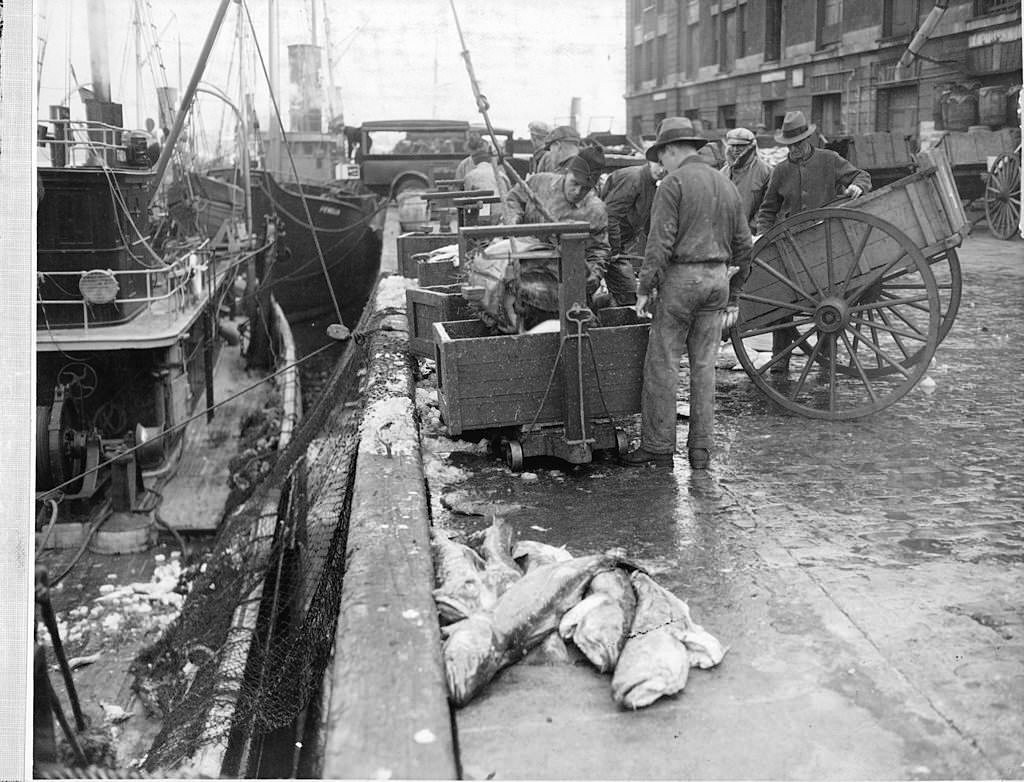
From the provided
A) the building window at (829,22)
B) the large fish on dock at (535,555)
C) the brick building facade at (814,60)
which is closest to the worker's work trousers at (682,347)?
the large fish on dock at (535,555)

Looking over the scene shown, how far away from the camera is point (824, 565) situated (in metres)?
4.00

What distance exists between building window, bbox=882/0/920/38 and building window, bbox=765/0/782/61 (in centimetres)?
232

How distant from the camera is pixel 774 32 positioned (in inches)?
741

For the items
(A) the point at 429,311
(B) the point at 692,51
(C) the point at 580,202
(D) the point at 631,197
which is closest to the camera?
(C) the point at 580,202

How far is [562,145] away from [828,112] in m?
15.5

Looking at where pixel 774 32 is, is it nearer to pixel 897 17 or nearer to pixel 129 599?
pixel 897 17

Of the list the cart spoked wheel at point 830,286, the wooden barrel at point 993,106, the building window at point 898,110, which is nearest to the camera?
the cart spoked wheel at point 830,286

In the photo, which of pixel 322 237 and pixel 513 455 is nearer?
pixel 513 455

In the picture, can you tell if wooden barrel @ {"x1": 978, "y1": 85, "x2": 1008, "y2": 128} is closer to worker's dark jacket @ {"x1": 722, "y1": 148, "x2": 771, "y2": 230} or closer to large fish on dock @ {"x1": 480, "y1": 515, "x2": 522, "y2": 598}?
worker's dark jacket @ {"x1": 722, "y1": 148, "x2": 771, "y2": 230}

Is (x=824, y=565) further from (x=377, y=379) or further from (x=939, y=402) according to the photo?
(x=377, y=379)

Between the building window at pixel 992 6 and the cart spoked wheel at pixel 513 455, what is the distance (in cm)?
1056

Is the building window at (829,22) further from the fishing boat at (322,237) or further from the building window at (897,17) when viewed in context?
the fishing boat at (322,237)

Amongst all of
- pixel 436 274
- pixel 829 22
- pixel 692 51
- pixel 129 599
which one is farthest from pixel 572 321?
pixel 829 22

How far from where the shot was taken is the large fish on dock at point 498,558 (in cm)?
374
